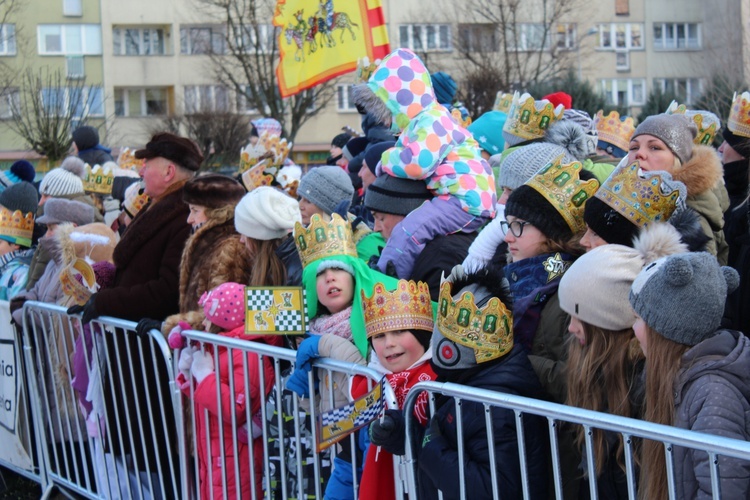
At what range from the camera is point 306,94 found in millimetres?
37469

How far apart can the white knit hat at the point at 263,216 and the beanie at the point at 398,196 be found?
500 mm

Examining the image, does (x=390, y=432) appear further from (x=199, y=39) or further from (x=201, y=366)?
(x=199, y=39)

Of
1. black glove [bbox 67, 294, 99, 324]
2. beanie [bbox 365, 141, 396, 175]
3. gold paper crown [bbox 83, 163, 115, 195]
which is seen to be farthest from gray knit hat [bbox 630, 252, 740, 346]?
gold paper crown [bbox 83, 163, 115, 195]

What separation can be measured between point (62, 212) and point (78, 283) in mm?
1374

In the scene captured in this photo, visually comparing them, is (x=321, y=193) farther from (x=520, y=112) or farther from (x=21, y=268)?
(x=21, y=268)

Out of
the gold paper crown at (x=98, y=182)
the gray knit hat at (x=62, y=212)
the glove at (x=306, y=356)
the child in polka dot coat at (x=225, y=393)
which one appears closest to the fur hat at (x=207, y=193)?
the child in polka dot coat at (x=225, y=393)

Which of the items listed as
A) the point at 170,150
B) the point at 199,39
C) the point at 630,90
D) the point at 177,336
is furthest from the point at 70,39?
the point at 177,336

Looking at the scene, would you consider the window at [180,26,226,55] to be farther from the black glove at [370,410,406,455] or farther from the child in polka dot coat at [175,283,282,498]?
the black glove at [370,410,406,455]

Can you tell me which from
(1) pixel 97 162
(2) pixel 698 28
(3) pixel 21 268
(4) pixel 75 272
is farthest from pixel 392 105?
(2) pixel 698 28

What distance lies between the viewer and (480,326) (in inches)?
140

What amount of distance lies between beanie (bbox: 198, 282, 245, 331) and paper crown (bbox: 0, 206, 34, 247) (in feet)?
11.8

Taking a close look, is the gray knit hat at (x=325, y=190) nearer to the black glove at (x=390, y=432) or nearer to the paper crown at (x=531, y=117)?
the paper crown at (x=531, y=117)

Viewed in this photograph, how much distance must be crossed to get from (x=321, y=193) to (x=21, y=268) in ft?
10.3

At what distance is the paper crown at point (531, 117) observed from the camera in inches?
221
